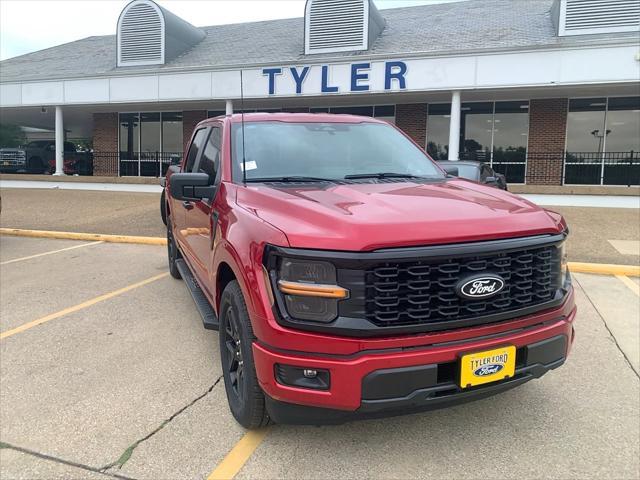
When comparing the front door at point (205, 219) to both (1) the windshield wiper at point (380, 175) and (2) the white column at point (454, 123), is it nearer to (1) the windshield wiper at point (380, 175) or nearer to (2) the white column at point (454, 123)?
(1) the windshield wiper at point (380, 175)

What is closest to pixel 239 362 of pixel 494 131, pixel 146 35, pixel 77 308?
pixel 77 308

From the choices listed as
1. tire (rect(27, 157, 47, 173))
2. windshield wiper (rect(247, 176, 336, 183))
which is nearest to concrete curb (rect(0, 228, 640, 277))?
windshield wiper (rect(247, 176, 336, 183))

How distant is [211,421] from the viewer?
10.2 ft

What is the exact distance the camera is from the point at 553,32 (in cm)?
1645

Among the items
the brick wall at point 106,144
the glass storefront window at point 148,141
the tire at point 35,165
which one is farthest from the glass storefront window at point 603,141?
the tire at point 35,165

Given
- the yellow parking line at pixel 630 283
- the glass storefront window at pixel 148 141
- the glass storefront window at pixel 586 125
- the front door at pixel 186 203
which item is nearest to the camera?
the front door at pixel 186 203

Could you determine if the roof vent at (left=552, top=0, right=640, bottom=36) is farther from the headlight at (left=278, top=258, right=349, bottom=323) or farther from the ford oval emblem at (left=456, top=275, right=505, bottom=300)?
the headlight at (left=278, top=258, right=349, bottom=323)

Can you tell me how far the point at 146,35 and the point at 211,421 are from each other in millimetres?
20487

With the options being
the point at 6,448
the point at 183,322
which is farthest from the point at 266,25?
the point at 6,448

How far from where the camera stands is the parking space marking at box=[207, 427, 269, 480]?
2606mm

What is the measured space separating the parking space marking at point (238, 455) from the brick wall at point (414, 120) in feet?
55.8

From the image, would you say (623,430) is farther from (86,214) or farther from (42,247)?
(86,214)

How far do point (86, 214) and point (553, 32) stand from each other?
48.8 feet

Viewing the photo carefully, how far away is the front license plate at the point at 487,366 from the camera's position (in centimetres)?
244
